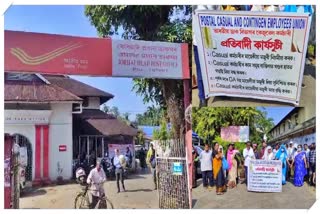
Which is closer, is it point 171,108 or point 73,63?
point 73,63

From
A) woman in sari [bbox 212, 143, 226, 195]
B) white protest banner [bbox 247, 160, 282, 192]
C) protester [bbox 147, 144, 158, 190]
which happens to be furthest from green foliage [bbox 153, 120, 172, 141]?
white protest banner [bbox 247, 160, 282, 192]

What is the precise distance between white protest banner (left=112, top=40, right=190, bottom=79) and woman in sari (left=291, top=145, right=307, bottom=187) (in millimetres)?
1835

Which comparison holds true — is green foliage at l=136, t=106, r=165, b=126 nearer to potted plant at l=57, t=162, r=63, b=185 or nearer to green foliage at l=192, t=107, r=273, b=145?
green foliage at l=192, t=107, r=273, b=145

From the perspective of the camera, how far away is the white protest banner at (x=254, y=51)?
257 inches

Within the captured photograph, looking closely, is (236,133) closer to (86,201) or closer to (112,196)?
(112,196)

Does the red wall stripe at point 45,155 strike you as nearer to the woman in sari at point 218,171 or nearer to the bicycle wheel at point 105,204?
the bicycle wheel at point 105,204

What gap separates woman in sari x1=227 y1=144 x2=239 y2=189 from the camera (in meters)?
6.71

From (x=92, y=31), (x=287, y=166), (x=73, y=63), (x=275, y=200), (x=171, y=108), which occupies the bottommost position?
(x=275, y=200)

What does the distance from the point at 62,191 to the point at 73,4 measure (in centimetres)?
242

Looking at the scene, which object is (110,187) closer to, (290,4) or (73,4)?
(73,4)

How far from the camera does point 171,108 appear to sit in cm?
684

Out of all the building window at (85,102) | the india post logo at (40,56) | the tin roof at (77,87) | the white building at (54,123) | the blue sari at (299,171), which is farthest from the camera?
the blue sari at (299,171)

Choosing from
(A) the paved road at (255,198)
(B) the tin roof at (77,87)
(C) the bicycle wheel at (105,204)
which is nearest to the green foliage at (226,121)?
(A) the paved road at (255,198)
